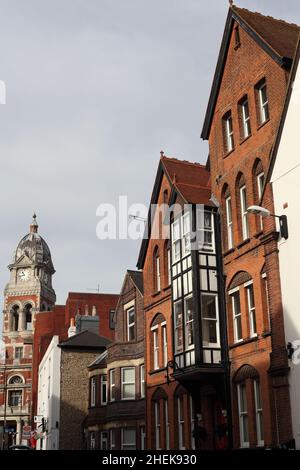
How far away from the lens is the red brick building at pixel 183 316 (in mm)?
26281

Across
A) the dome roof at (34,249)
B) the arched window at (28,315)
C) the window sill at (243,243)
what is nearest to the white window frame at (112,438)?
the window sill at (243,243)

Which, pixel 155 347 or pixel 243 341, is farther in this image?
pixel 155 347

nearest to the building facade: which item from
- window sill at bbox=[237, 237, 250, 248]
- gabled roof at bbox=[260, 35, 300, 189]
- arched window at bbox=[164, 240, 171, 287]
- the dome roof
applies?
arched window at bbox=[164, 240, 171, 287]

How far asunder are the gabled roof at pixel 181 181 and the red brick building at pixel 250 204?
1.61 meters

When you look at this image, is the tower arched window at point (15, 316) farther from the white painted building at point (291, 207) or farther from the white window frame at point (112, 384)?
the white painted building at point (291, 207)

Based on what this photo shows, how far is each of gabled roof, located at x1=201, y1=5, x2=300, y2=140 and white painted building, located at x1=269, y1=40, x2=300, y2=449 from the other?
2.52 meters

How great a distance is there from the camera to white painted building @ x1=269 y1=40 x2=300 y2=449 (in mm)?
20781

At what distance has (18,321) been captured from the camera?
105 meters

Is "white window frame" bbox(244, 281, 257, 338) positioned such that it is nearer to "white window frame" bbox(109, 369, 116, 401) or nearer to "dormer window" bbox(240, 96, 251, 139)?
"dormer window" bbox(240, 96, 251, 139)

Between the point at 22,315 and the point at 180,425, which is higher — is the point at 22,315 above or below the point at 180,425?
above

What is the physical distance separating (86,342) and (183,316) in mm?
22849

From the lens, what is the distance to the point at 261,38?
25.8 metres

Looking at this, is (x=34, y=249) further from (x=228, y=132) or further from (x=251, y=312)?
(x=251, y=312)

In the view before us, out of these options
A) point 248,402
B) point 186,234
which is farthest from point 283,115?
point 248,402
